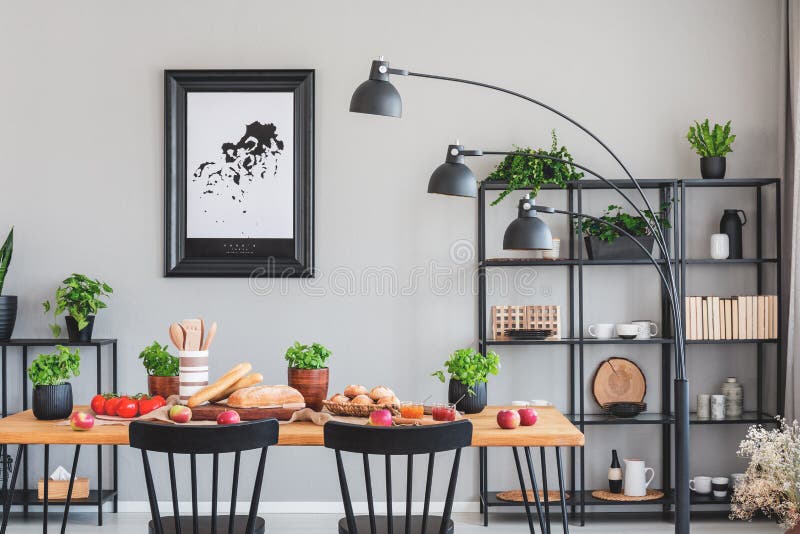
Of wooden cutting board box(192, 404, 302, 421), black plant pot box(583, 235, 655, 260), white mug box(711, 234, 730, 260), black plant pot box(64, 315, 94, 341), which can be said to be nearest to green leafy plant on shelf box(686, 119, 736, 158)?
white mug box(711, 234, 730, 260)

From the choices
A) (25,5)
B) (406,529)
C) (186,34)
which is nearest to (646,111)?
(186,34)

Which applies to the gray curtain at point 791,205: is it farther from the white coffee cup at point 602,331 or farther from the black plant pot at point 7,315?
the black plant pot at point 7,315

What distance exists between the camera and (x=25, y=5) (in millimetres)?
4547

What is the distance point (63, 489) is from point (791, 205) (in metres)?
4.24

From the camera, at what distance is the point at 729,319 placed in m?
4.30

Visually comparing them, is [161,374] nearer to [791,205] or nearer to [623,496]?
[623,496]

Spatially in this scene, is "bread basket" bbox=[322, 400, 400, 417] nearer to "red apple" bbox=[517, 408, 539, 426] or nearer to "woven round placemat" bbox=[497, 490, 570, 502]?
"red apple" bbox=[517, 408, 539, 426]

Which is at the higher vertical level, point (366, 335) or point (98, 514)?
point (366, 335)

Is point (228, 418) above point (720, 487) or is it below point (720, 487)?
above

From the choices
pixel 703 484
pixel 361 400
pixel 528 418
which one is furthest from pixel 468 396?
pixel 703 484

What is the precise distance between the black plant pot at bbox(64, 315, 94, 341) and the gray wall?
0.21m

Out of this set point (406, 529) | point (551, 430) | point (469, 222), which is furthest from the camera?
point (469, 222)

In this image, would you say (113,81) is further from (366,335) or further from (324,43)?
(366,335)

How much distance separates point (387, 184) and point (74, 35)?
1.96m
